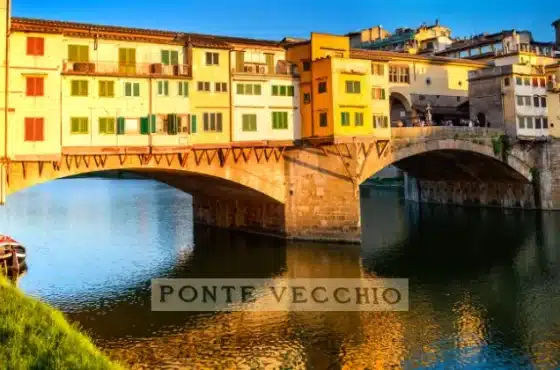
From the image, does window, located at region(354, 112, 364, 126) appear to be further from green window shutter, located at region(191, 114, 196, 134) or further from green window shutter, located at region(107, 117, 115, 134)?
green window shutter, located at region(107, 117, 115, 134)

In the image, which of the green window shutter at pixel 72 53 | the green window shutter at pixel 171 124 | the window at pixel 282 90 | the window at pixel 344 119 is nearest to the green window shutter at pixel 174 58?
the green window shutter at pixel 171 124

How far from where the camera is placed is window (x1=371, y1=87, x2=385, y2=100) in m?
48.2

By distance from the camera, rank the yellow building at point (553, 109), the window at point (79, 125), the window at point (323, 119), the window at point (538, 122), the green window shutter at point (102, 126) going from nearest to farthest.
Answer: the window at point (79, 125), the green window shutter at point (102, 126), the window at point (323, 119), the window at point (538, 122), the yellow building at point (553, 109)

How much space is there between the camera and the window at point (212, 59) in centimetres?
4209

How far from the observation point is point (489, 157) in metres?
58.6

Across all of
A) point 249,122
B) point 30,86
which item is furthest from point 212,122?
point 30,86

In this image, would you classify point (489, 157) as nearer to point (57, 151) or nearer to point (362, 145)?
point (362, 145)

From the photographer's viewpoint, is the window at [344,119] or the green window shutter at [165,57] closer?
the green window shutter at [165,57]

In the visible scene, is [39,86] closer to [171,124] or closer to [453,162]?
[171,124]

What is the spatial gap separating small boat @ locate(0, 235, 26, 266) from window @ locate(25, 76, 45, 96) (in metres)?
10.1

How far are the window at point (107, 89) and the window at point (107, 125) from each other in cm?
156

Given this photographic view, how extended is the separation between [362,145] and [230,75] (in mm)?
12476

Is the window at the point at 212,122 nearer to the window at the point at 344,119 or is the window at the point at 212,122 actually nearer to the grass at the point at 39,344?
the window at the point at 344,119

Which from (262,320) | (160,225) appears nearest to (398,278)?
(262,320)
